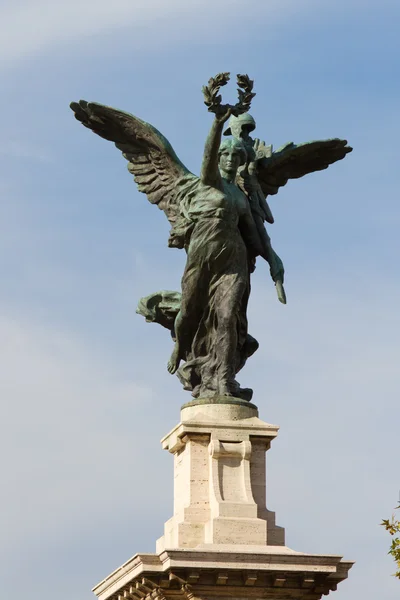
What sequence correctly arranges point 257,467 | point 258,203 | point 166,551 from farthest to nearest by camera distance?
point 258,203
point 257,467
point 166,551

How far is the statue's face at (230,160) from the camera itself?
25266 mm

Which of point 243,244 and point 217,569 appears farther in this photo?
point 243,244

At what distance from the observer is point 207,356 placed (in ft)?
82.0

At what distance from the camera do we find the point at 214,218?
2477 centimetres

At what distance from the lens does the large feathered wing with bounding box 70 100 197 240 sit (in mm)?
25672

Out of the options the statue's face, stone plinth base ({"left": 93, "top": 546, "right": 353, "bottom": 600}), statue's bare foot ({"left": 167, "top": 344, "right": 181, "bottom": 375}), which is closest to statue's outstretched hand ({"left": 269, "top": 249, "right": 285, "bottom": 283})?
the statue's face

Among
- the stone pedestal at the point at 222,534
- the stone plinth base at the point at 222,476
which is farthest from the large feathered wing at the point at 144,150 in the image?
the stone pedestal at the point at 222,534

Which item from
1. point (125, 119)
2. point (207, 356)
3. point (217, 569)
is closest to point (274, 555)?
point (217, 569)

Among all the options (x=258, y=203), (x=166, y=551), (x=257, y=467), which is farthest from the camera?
(x=258, y=203)

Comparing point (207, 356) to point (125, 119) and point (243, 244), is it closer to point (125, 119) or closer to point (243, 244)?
point (243, 244)

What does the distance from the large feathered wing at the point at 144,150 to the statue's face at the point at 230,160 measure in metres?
0.48

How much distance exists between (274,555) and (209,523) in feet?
3.39

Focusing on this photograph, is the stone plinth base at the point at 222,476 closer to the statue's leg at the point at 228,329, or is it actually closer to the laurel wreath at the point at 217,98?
the statue's leg at the point at 228,329

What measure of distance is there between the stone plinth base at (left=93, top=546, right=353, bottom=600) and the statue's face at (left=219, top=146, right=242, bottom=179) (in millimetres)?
5593
